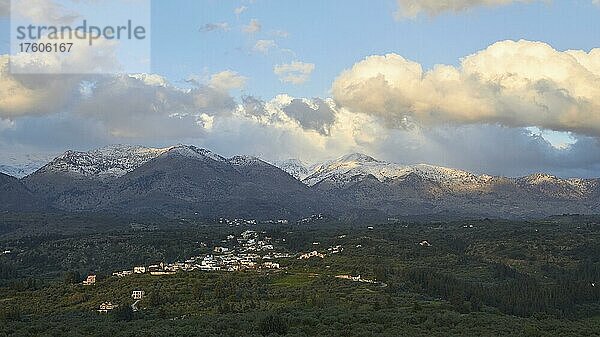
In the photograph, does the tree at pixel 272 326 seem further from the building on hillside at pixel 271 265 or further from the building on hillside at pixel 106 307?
the building on hillside at pixel 271 265

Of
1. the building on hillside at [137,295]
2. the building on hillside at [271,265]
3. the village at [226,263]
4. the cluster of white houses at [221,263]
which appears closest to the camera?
the building on hillside at [137,295]

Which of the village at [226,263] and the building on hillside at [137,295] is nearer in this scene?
the building on hillside at [137,295]

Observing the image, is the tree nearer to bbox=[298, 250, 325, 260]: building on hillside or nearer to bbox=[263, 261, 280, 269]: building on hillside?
bbox=[263, 261, 280, 269]: building on hillside

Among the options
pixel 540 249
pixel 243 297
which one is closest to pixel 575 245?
pixel 540 249

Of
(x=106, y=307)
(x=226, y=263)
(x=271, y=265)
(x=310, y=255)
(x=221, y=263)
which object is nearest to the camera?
(x=106, y=307)

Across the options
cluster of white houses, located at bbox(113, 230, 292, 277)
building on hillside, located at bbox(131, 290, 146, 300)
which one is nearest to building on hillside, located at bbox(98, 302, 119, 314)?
building on hillside, located at bbox(131, 290, 146, 300)

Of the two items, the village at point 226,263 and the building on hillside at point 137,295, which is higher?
the village at point 226,263

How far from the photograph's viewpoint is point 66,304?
9988cm

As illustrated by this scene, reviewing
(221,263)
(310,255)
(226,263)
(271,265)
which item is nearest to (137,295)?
(271,265)

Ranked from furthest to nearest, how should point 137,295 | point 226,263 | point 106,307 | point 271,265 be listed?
point 226,263 → point 271,265 → point 137,295 → point 106,307

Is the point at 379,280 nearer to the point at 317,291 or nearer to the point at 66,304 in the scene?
the point at 317,291

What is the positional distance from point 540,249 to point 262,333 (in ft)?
463

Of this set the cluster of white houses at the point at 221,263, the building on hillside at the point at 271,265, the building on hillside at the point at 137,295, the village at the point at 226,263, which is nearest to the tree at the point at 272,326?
the building on hillside at the point at 137,295

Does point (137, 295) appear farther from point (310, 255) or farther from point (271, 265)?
point (310, 255)
